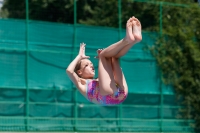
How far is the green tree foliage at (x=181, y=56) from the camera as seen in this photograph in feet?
51.8

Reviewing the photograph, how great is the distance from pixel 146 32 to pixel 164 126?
95.7 inches

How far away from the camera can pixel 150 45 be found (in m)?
15.6

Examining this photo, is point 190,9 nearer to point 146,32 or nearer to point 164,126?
point 146,32

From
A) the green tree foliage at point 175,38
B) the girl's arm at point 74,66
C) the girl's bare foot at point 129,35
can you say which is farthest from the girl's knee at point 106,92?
the green tree foliage at point 175,38

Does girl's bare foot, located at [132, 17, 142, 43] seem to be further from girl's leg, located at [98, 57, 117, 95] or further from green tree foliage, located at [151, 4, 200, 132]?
green tree foliage, located at [151, 4, 200, 132]

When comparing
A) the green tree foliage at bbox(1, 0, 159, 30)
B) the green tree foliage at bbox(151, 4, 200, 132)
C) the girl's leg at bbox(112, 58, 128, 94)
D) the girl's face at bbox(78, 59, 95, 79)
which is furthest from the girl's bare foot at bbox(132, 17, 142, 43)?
the green tree foliage at bbox(1, 0, 159, 30)

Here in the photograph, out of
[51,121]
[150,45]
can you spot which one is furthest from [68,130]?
[150,45]

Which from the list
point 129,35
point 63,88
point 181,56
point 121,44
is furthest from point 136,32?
point 181,56

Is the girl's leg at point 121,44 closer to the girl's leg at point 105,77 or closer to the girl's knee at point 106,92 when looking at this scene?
the girl's leg at point 105,77

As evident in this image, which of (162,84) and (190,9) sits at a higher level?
(190,9)

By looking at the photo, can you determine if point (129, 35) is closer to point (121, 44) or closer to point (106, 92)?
point (121, 44)

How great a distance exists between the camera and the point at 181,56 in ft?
52.6

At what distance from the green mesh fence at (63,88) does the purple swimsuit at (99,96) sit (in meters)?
5.86

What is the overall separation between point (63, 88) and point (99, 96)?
263 inches
